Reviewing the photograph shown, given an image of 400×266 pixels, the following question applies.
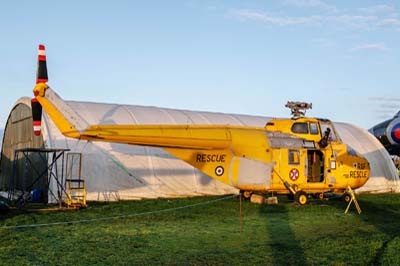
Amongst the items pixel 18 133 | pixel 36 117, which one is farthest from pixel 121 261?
pixel 18 133

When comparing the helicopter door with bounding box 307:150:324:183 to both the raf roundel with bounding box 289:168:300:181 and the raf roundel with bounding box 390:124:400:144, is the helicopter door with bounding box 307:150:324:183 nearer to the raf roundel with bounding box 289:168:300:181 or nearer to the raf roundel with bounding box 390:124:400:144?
the raf roundel with bounding box 289:168:300:181

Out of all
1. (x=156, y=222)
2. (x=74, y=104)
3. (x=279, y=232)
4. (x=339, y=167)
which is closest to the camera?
(x=279, y=232)

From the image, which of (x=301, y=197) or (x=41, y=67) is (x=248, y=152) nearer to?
(x=301, y=197)

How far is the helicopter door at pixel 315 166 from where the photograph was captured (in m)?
20.9

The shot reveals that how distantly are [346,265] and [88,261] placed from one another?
17.4 ft

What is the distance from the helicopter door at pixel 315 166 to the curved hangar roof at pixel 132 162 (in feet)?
28.7

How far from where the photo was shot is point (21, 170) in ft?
94.2

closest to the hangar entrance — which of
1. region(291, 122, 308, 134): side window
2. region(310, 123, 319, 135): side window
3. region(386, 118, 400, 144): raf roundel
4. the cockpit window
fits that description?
region(291, 122, 308, 134): side window

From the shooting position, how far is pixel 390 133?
66.1ft

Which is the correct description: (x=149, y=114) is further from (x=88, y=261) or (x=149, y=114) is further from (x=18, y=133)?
(x=88, y=261)

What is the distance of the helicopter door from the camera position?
20906 mm

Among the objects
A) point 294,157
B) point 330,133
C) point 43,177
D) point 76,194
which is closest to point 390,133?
point 330,133

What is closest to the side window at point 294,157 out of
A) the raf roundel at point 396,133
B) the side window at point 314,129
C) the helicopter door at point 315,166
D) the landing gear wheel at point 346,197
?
the helicopter door at point 315,166

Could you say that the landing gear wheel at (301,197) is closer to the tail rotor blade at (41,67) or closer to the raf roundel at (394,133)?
the raf roundel at (394,133)
